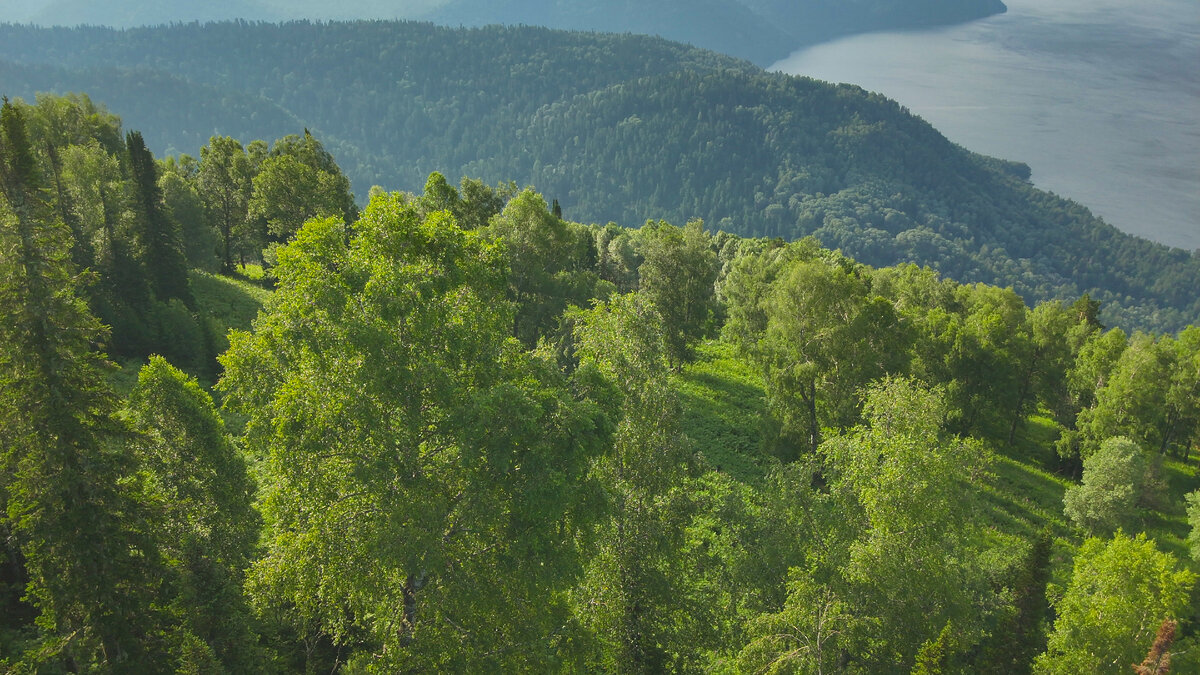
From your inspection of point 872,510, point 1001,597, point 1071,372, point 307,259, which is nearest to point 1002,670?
point 1001,597

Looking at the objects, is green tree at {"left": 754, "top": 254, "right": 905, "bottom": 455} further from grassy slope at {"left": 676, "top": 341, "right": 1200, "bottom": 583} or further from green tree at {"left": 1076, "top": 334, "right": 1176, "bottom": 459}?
green tree at {"left": 1076, "top": 334, "right": 1176, "bottom": 459}

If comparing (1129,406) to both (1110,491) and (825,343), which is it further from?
(825,343)

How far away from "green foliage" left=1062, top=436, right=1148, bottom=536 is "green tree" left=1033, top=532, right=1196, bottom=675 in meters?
23.0

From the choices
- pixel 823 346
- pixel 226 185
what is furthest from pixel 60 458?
pixel 226 185

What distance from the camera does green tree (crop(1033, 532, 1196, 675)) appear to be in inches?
835

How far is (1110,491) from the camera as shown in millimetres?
42125

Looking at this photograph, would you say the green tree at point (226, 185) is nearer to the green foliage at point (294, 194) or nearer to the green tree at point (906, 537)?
→ the green foliage at point (294, 194)

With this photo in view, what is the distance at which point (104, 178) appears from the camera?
159ft

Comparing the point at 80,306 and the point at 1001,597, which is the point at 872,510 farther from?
the point at 80,306

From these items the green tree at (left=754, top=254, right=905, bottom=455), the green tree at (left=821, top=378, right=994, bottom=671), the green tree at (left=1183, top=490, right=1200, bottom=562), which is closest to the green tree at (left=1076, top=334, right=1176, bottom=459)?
the green tree at (left=1183, top=490, right=1200, bottom=562)

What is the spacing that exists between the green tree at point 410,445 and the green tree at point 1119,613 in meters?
18.2

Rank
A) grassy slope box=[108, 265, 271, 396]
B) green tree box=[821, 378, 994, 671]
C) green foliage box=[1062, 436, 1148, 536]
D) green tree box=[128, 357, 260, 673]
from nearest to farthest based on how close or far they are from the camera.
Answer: green tree box=[128, 357, 260, 673]
green tree box=[821, 378, 994, 671]
grassy slope box=[108, 265, 271, 396]
green foliage box=[1062, 436, 1148, 536]

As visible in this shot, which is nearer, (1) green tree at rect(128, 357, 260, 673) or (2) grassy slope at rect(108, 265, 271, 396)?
(1) green tree at rect(128, 357, 260, 673)

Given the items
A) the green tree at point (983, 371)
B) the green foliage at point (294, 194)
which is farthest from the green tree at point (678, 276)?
the green foliage at point (294, 194)
